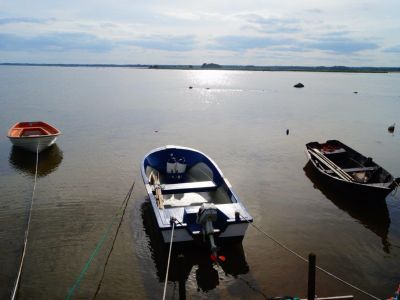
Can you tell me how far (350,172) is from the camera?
19750 millimetres

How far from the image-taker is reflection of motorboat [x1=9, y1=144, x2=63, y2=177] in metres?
21.5

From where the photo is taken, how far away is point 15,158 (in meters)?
23.6

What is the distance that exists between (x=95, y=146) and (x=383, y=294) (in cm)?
2235

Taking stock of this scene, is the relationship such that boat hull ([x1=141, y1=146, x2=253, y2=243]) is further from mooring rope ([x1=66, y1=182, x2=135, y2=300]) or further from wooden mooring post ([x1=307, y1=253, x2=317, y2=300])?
wooden mooring post ([x1=307, y1=253, x2=317, y2=300])

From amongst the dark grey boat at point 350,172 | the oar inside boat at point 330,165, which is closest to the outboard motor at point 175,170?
the dark grey boat at point 350,172

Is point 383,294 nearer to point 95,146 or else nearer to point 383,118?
point 95,146

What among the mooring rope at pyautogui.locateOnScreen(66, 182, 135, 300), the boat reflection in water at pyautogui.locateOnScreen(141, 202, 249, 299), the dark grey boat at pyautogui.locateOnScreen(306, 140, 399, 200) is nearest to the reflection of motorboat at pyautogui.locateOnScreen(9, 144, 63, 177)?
the mooring rope at pyautogui.locateOnScreen(66, 182, 135, 300)

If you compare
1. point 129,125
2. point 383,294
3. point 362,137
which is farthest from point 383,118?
point 383,294

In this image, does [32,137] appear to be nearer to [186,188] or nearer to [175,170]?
[175,170]

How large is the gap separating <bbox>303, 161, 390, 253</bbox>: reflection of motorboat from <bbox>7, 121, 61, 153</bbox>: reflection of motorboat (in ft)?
58.9

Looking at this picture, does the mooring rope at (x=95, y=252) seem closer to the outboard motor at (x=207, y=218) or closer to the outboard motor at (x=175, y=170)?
the outboard motor at (x=175, y=170)

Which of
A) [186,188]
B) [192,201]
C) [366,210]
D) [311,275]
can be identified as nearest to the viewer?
[311,275]

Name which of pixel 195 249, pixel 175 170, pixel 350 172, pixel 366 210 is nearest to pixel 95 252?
pixel 195 249

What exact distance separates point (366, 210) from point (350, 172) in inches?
140
